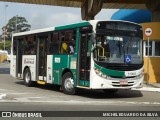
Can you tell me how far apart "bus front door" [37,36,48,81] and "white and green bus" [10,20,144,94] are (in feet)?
2.22

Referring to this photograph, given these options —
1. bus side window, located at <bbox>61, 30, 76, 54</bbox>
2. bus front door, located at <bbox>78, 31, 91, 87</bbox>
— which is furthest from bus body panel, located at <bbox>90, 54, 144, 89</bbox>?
bus side window, located at <bbox>61, 30, 76, 54</bbox>

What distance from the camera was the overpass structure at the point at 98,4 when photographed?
30.4 meters

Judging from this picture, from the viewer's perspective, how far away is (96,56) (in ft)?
55.6

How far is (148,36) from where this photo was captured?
24.1 meters

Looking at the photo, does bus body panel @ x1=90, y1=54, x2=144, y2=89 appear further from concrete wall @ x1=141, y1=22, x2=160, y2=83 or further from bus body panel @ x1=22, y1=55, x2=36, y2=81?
concrete wall @ x1=141, y1=22, x2=160, y2=83

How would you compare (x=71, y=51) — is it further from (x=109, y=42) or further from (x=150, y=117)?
(x=150, y=117)

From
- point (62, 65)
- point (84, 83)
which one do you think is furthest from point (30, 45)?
point (84, 83)

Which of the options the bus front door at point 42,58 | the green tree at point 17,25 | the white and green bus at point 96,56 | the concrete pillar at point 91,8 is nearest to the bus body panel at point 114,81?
Answer: the white and green bus at point 96,56

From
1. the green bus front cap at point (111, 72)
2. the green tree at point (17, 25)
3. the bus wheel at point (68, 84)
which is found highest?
the green tree at point (17, 25)

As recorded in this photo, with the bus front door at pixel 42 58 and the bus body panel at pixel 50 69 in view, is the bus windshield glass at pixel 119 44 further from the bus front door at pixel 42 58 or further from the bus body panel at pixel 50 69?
the bus front door at pixel 42 58

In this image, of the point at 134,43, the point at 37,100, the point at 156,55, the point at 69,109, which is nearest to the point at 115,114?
the point at 69,109

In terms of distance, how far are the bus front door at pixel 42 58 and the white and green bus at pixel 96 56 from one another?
26.6 inches

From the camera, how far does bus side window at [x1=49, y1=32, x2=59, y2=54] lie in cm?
1958

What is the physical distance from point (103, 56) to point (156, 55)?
389 inches
